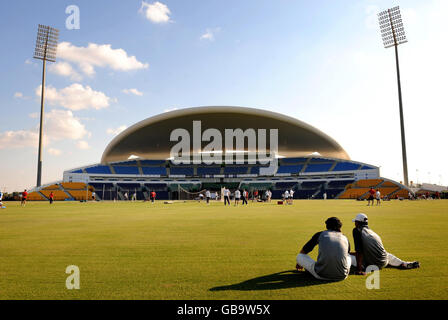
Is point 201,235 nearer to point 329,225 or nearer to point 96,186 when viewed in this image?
point 329,225

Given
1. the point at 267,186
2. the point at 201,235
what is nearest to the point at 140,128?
the point at 267,186

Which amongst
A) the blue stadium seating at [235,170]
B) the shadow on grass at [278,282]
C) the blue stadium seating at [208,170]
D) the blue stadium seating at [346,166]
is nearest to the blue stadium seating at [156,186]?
the blue stadium seating at [208,170]

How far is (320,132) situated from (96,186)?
156 ft

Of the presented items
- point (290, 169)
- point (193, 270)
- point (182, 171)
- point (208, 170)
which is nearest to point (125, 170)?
point (182, 171)

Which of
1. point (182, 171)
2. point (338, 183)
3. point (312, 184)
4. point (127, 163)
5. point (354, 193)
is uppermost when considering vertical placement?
point (127, 163)

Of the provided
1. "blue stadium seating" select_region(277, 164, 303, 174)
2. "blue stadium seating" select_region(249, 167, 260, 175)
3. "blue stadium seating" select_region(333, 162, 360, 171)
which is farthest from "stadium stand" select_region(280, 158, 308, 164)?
"blue stadium seating" select_region(333, 162, 360, 171)

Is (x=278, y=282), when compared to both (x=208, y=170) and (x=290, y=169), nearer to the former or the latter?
(x=290, y=169)

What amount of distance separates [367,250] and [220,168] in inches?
2590

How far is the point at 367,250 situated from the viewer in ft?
14.3

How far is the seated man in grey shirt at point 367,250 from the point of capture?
14.0 feet

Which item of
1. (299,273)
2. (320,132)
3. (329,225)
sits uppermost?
(320,132)

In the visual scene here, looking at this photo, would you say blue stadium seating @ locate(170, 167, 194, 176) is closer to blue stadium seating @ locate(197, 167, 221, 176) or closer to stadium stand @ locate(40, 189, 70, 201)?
blue stadium seating @ locate(197, 167, 221, 176)

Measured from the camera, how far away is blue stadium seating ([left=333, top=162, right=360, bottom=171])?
60.9 m
